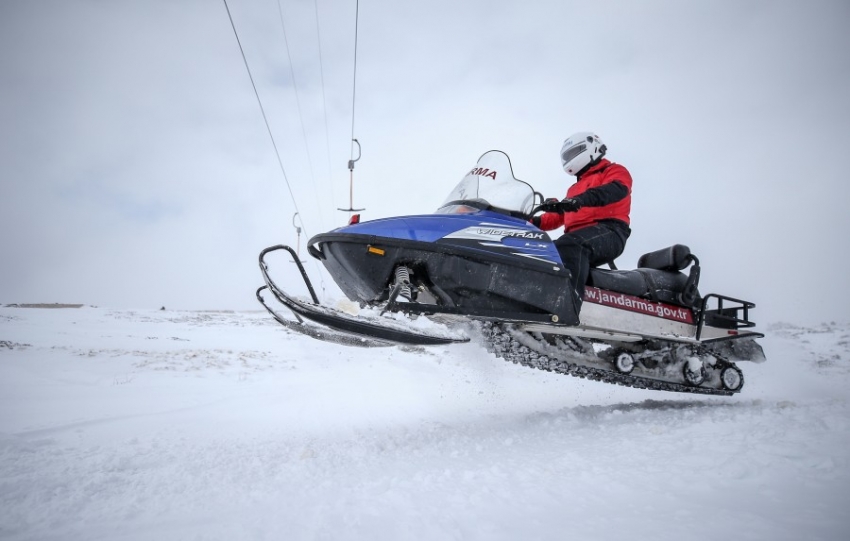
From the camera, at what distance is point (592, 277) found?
3.47 m

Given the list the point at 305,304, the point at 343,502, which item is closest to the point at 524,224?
the point at 305,304

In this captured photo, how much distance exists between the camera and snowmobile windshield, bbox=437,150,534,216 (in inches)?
121

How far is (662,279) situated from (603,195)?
1414 millimetres

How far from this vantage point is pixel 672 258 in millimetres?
4039

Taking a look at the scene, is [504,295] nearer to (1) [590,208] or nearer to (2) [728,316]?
(1) [590,208]

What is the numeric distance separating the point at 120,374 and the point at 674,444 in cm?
612

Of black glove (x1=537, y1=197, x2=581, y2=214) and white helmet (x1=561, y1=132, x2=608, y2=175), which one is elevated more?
white helmet (x1=561, y1=132, x2=608, y2=175)

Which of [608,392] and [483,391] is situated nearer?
[483,391]

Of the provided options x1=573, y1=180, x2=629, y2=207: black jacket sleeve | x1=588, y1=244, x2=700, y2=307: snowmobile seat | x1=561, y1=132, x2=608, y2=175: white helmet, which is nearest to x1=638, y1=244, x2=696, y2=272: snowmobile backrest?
x1=588, y1=244, x2=700, y2=307: snowmobile seat

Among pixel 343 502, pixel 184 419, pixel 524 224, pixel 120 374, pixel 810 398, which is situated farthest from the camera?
pixel 120 374

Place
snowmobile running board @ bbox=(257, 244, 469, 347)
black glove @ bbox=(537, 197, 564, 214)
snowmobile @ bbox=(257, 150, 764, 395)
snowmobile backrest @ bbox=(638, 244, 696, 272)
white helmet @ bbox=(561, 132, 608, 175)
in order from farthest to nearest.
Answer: snowmobile backrest @ bbox=(638, 244, 696, 272) < white helmet @ bbox=(561, 132, 608, 175) < black glove @ bbox=(537, 197, 564, 214) < snowmobile @ bbox=(257, 150, 764, 395) < snowmobile running board @ bbox=(257, 244, 469, 347)

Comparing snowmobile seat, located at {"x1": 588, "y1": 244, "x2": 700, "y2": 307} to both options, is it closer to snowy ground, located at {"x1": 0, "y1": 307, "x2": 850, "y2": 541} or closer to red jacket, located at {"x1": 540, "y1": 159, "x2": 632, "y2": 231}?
red jacket, located at {"x1": 540, "y1": 159, "x2": 632, "y2": 231}

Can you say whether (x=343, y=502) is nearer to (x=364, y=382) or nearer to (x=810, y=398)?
(x=364, y=382)

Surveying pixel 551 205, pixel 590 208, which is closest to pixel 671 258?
pixel 590 208
